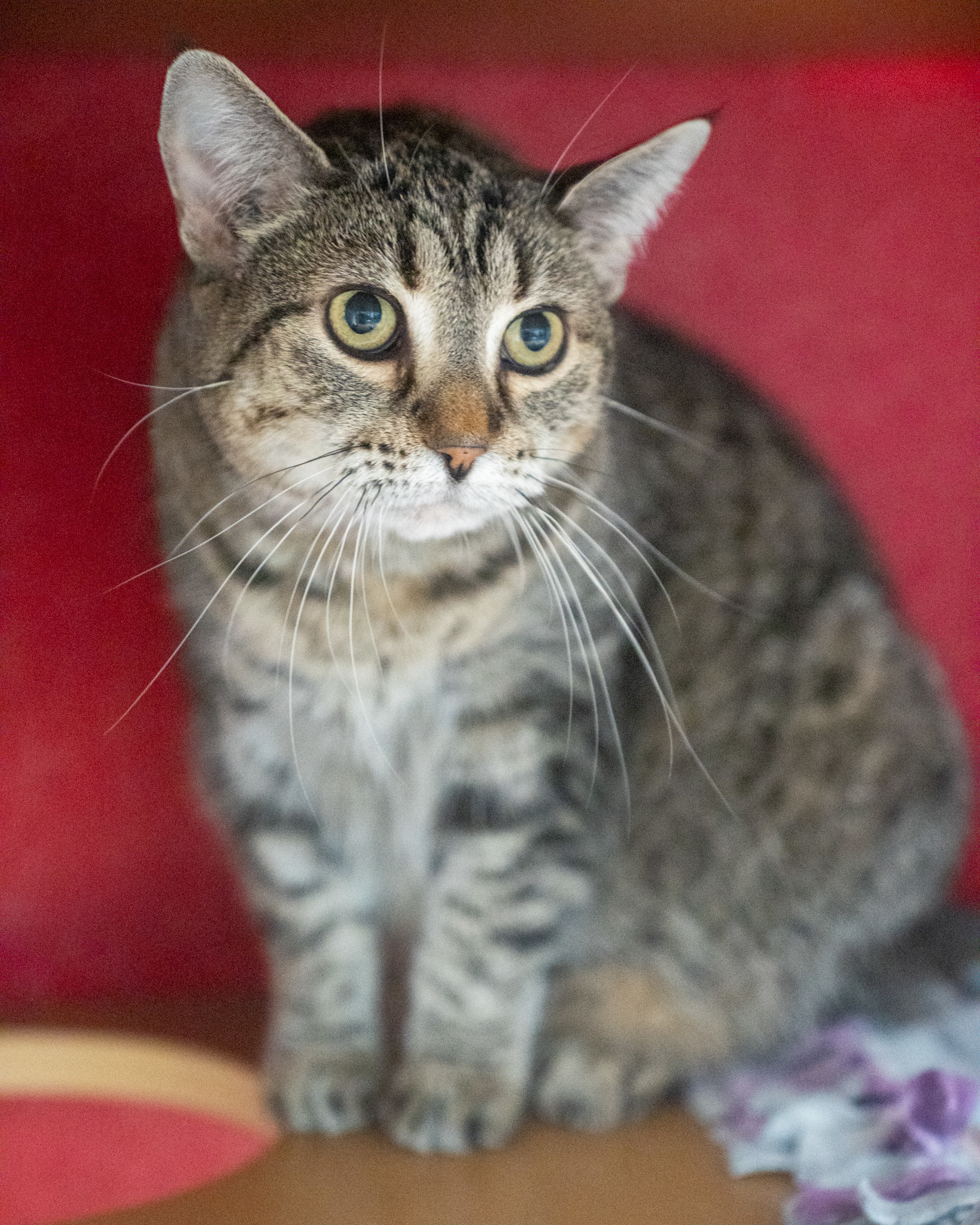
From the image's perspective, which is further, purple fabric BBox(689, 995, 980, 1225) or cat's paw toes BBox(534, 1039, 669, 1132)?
cat's paw toes BBox(534, 1039, 669, 1132)

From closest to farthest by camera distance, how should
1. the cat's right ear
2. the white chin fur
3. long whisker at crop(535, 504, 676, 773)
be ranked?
the cat's right ear → the white chin fur → long whisker at crop(535, 504, 676, 773)

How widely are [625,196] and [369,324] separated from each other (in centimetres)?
23

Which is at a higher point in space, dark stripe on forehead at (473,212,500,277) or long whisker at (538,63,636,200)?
long whisker at (538,63,636,200)

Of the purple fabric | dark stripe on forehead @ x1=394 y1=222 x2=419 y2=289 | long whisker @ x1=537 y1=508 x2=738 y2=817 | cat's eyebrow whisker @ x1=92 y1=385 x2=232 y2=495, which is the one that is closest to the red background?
cat's eyebrow whisker @ x1=92 y1=385 x2=232 y2=495

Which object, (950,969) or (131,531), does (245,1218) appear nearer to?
(131,531)

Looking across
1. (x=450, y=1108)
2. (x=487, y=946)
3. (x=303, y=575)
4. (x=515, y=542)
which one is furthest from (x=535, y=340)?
(x=450, y=1108)

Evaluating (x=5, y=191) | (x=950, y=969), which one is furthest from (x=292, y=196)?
(x=950, y=969)

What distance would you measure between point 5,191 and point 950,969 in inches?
41.5

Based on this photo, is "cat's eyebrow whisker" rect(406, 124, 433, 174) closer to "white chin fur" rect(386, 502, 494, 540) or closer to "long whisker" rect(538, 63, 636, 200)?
"long whisker" rect(538, 63, 636, 200)

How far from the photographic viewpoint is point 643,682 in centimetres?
112

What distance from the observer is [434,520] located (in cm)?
93

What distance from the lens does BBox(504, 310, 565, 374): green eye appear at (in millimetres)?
956

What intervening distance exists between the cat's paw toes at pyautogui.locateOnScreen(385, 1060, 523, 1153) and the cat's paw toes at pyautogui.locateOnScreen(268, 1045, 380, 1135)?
0.02 metres

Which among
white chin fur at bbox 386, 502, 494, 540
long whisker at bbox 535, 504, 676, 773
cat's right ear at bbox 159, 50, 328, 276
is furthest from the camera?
long whisker at bbox 535, 504, 676, 773
